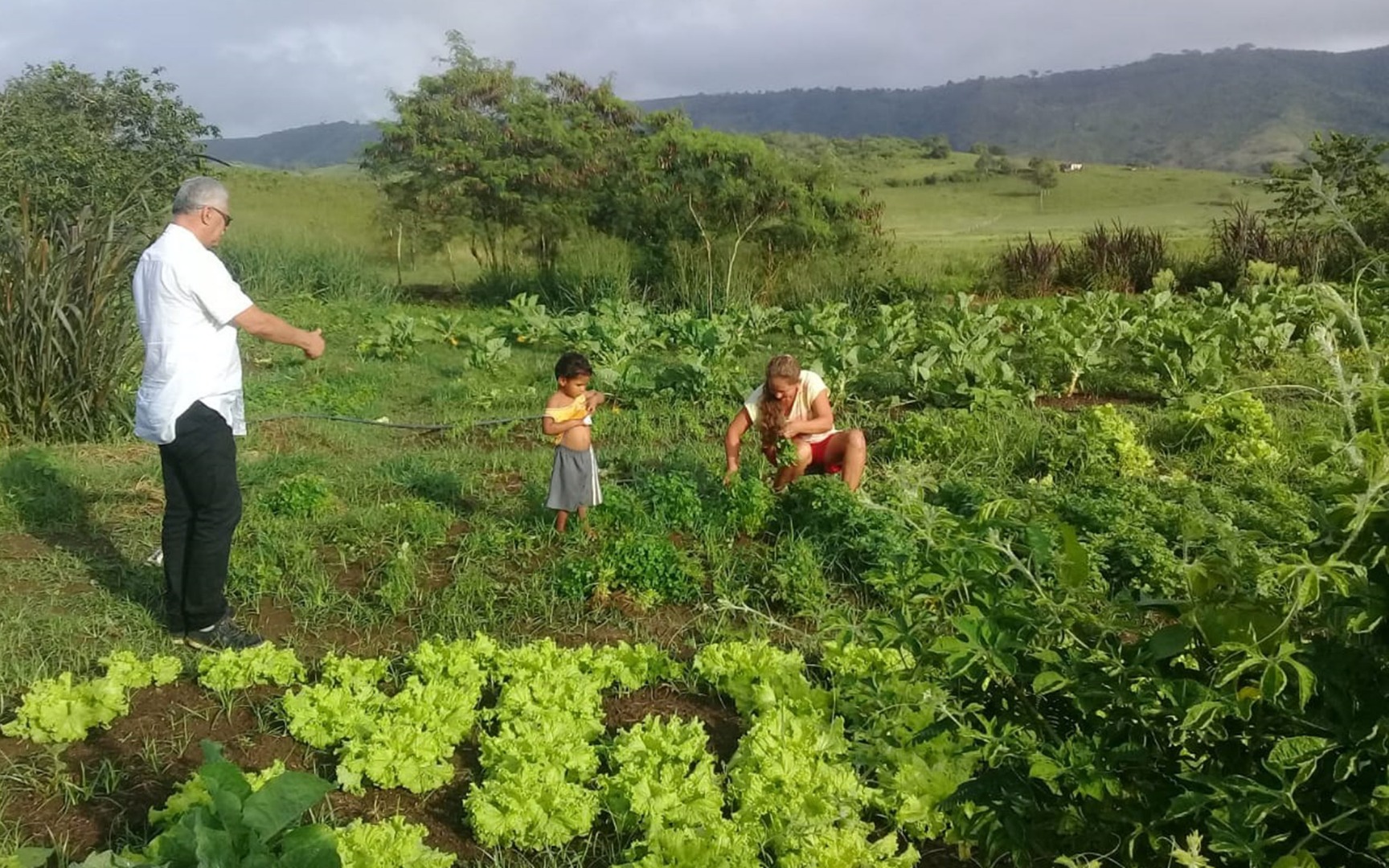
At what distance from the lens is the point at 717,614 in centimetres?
471

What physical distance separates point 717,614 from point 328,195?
92.3 feet

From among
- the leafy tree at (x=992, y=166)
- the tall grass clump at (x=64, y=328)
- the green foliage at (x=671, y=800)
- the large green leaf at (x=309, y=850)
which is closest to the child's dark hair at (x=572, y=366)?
the green foliage at (x=671, y=800)

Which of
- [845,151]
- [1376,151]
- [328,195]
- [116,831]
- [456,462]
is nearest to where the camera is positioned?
[116,831]

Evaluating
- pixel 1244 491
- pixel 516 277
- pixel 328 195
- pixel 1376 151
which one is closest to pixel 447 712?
pixel 1244 491

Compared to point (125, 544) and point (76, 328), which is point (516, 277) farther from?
point (125, 544)

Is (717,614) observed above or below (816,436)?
below

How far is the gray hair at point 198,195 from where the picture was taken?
13.7 ft

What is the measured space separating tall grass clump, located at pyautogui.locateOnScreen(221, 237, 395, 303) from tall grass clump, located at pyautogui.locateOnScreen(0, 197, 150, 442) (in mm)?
9085

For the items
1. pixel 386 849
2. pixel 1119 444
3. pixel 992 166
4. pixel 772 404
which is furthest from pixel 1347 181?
pixel 992 166

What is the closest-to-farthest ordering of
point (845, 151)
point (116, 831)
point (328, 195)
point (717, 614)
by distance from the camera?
point (116, 831) < point (717, 614) < point (328, 195) < point (845, 151)

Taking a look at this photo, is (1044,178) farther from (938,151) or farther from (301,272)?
(301,272)

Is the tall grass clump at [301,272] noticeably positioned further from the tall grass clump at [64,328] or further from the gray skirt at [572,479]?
the gray skirt at [572,479]

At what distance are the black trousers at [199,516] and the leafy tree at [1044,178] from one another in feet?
163

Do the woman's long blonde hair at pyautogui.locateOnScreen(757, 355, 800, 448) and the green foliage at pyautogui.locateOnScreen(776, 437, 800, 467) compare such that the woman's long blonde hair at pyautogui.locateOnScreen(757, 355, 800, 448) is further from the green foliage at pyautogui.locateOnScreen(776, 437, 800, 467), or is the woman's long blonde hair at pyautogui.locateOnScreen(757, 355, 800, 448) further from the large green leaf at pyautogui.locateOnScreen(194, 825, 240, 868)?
the large green leaf at pyautogui.locateOnScreen(194, 825, 240, 868)
